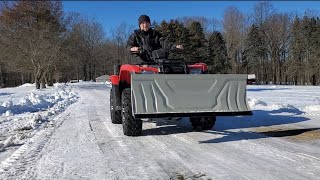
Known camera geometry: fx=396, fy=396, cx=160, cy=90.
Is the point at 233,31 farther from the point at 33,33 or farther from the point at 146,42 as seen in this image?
the point at 146,42

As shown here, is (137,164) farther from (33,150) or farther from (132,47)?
(132,47)

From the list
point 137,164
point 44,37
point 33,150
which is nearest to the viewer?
point 137,164

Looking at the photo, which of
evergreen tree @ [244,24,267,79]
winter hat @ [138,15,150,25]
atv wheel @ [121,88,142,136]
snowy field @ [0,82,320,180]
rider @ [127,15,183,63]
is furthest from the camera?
evergreen tree @ [244,24,267,79]

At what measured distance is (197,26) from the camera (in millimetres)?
61406

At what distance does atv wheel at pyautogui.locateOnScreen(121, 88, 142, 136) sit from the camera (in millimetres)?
7002

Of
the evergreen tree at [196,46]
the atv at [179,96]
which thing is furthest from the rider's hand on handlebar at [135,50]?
the evergreen tree at [196,46]

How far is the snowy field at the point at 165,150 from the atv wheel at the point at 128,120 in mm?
191

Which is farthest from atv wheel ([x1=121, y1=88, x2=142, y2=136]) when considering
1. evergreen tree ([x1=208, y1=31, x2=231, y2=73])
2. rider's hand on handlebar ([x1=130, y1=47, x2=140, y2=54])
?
evergreen tree ([x1=208, y1=31, x2=231, y2=73])

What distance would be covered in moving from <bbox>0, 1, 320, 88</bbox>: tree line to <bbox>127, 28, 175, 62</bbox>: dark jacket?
23.5 meters

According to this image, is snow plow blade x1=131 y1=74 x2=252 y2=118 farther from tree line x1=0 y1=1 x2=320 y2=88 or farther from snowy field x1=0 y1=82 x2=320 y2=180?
tree line x1=0 y1=1 x2=320 y2=88

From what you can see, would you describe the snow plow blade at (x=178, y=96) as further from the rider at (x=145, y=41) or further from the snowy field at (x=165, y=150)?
the rider at (x=145, y=41)

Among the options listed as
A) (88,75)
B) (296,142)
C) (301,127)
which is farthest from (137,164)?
(88,75)

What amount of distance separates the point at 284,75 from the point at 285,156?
66726 millimetres

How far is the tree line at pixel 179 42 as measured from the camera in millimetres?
35594
